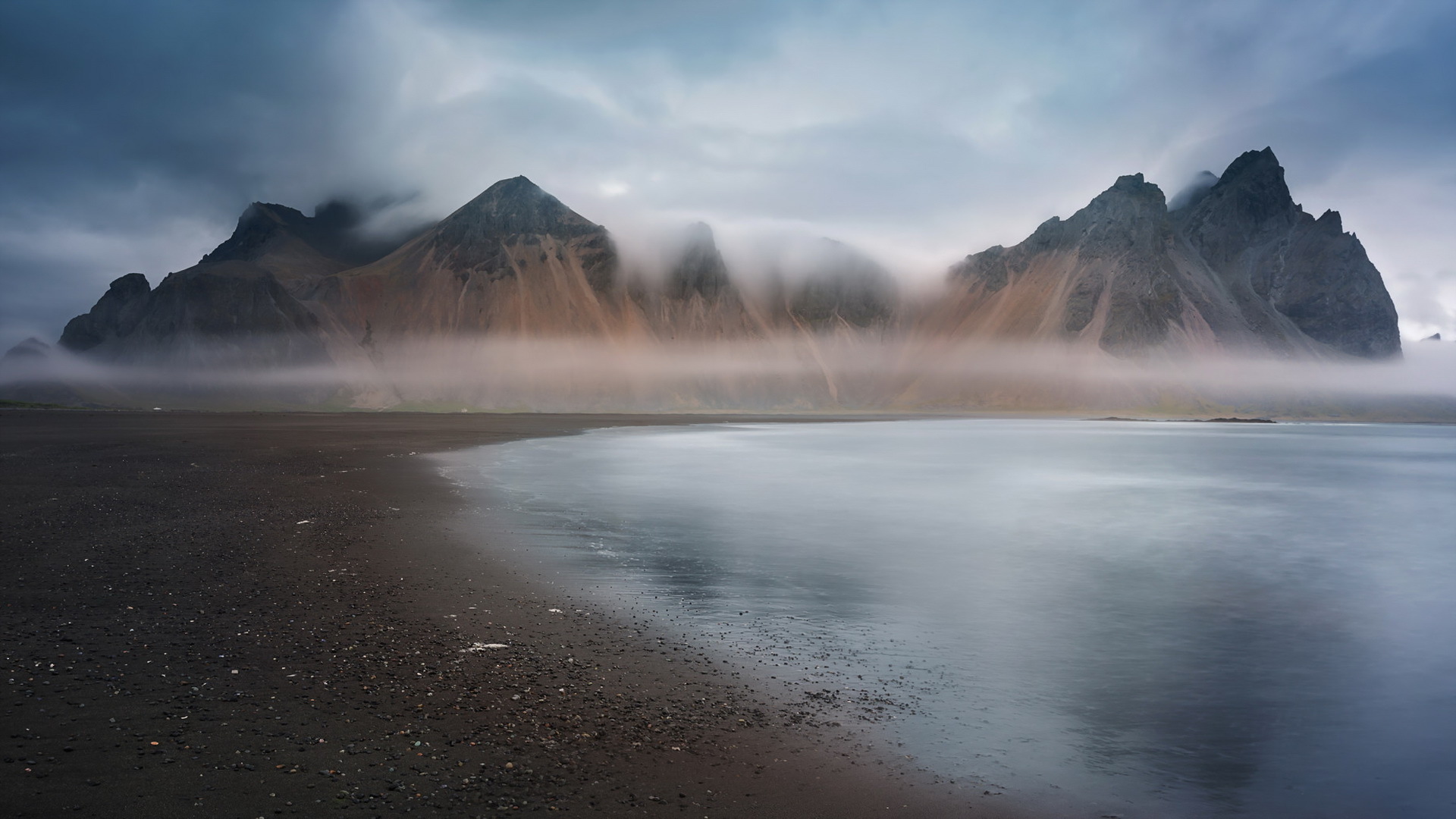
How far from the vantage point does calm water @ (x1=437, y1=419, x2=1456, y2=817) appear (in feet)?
27.6

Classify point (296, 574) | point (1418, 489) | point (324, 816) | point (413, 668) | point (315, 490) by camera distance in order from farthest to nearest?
point (1418, 489) < point (315, 490) < point (296, 574) < point (413, 668) < point (324, 816)

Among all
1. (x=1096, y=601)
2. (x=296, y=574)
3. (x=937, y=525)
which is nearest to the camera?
(x=296, y=574)

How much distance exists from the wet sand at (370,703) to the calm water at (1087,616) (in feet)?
4.49

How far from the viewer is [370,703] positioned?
8680 mm

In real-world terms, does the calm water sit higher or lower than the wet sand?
lower

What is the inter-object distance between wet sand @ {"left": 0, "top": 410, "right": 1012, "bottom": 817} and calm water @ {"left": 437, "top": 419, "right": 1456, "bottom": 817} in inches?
53.8

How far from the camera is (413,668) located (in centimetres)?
993

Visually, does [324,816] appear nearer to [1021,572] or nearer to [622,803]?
[622,803]

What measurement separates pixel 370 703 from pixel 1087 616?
1193cm

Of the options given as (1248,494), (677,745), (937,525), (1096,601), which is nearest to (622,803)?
(677,745)

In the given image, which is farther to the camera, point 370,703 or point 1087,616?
point 1087,616

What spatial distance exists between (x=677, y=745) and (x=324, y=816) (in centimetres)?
308

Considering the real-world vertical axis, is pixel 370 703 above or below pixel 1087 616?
above

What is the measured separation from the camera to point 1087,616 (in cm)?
1491
